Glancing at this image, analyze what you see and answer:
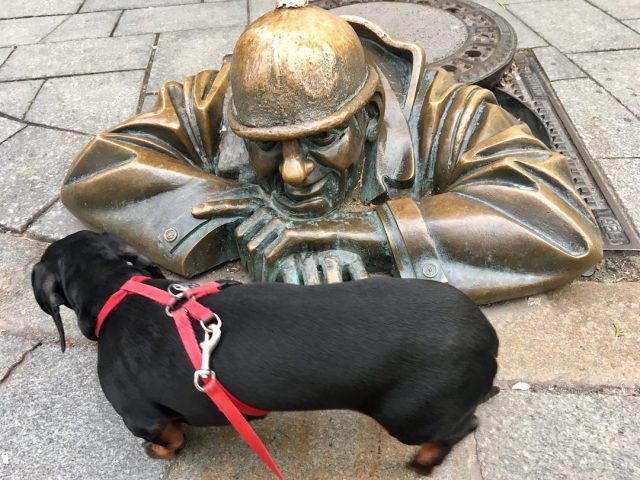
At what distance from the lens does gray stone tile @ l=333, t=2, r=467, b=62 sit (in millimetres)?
3857

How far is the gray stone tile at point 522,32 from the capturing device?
435cm

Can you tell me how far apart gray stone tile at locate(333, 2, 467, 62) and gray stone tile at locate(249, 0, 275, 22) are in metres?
1.05

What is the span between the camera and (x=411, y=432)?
1.72 m

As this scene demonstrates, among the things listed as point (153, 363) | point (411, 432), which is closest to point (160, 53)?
point (153, 363)

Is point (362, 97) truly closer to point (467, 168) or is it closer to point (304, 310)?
point (467, 168)

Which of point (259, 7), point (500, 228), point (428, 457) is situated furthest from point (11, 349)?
point (259, 7)

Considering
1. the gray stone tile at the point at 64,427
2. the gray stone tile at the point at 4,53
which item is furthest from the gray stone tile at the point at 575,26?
the gray stone tile at the point at 4,53

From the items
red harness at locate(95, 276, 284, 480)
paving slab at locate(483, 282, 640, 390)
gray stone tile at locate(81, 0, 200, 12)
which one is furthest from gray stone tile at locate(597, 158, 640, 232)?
gray stone tile at locate(81, 0, 200, 12)

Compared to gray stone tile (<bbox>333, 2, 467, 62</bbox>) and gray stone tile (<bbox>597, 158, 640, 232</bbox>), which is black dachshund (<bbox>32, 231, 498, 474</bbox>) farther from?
gray stone tile (<bbox>333, 2, 467, 62</bbox>)

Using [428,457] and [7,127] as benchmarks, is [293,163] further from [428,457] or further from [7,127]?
[7,127]

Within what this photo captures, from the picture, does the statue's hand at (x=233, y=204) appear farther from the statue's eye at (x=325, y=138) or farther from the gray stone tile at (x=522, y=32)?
the gray stone tile at (x=522, y=32)

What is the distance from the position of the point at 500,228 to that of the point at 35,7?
5.52m

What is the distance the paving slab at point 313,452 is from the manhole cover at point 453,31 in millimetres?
2326

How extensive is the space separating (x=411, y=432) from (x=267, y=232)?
106cm
